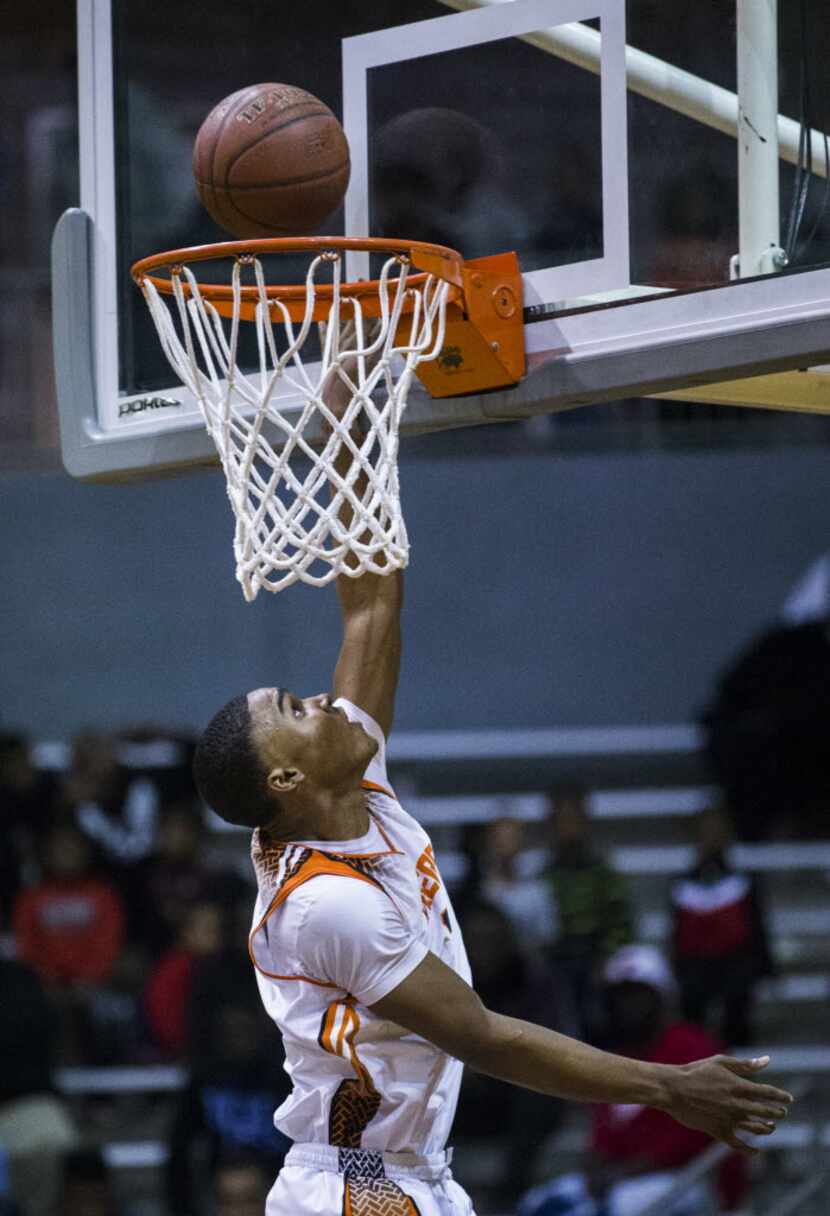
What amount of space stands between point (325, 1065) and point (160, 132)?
185 centimetres

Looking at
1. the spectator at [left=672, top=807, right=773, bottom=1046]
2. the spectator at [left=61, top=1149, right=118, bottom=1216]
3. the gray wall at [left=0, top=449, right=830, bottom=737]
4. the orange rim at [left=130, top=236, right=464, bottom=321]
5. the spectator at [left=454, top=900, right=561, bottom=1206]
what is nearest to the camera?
the orange rim at [left=130, top=236, right=464, bottom=321]

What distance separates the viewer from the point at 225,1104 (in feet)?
20.8

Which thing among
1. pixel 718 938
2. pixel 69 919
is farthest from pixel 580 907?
pixel 69 919

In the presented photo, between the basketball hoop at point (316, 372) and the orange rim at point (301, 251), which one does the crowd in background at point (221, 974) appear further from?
the orange rim at point (301, 251)

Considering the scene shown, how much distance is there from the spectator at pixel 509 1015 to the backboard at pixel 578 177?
11.8 feet

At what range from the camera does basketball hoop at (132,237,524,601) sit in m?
2.95

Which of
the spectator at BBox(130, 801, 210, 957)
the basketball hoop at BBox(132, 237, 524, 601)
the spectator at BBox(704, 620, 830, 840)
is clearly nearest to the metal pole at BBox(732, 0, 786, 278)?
the basketball hoop at BBox(132, 237, 524, 601)

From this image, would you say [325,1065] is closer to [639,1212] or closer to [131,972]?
[639,1212]

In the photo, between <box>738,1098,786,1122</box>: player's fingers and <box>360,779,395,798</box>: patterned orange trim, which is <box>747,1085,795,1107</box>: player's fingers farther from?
<box>360,779,395,798</box>: patterned orange trim

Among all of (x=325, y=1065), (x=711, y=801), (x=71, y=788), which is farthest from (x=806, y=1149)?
(x=325, y=1065)

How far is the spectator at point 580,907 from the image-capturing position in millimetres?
6766

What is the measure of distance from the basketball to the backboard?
12 cm

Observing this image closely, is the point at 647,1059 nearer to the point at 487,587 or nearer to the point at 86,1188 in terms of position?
the point at 86,1188

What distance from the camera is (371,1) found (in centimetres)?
336
